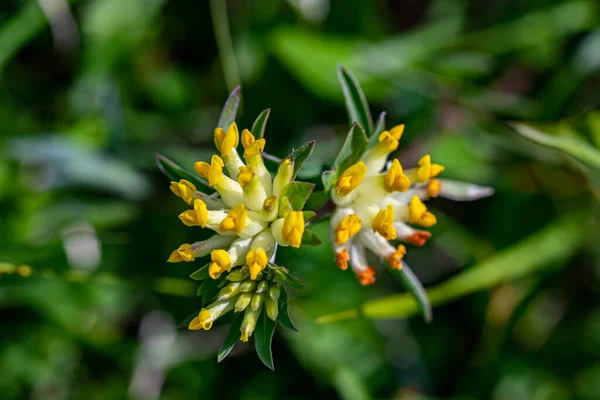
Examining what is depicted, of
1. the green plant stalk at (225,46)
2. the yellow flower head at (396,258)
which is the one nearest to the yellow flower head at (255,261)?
the yellow flower head at (396,258)

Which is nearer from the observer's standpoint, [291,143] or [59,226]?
[59,226]

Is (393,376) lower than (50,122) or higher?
lower

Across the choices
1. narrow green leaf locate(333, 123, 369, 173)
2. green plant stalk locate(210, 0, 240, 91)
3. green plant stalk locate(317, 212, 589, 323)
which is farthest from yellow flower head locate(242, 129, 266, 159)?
green plant stalk locate(210, 0, 240, 91)

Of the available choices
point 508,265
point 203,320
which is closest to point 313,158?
point 508,265

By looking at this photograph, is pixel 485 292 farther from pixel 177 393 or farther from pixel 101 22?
pixel 101 22

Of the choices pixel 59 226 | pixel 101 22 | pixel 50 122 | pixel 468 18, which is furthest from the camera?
pixel 468 18

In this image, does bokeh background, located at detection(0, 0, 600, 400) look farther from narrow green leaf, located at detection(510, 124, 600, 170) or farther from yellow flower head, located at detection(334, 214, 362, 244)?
yellow flower head, located at detection(334, 214, 362, 244)

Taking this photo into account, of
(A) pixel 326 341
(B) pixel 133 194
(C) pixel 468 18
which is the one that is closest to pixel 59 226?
(B) pixel 133 194
